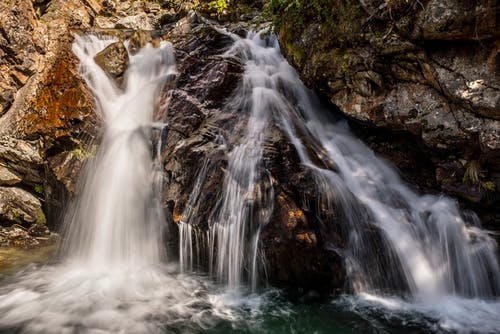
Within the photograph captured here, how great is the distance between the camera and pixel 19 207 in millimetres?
7465

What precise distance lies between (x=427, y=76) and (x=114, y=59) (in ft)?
25.8

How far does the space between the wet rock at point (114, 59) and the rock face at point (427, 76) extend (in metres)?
5.17

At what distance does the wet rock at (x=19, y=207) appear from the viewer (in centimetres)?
731

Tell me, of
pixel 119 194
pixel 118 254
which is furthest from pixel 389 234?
pixel 119 194

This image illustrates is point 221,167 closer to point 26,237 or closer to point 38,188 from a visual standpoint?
point 38,188

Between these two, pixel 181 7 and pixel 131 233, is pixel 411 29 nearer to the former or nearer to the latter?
pixel 131 233

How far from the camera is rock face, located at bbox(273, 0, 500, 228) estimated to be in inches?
171

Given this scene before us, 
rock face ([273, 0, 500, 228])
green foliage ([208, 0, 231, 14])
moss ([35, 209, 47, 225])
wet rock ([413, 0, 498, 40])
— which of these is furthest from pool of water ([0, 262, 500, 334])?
green foliage ([208, 0, 231, 14])

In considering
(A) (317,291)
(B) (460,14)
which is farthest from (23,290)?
(B) (460,14)

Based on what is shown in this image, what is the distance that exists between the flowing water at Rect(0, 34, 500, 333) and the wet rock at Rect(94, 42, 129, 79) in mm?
2271

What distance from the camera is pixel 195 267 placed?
5.77 meters

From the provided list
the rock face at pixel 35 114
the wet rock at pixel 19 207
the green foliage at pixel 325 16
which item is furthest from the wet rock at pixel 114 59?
the green foliage at pixel 325 16

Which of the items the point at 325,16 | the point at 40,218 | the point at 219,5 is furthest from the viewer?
the point at 219,5

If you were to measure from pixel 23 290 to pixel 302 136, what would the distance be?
18.8 ft
